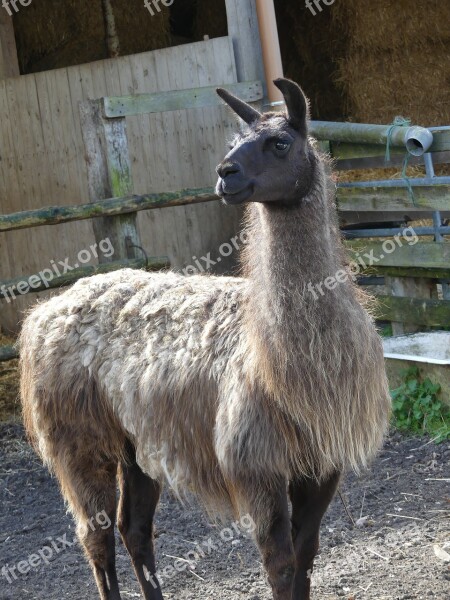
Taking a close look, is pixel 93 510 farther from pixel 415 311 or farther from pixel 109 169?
pixel 415 311

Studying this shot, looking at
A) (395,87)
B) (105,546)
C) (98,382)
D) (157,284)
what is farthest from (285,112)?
Answer: (395,87)

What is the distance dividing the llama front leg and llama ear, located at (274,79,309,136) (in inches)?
53.0

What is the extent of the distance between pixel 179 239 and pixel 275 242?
4.85m

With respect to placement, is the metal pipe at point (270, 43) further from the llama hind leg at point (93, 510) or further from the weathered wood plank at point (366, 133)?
the llama hind leg at point (93, 510)

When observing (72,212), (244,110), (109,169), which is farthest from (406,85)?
(244,110)

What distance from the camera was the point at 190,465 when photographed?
3850 millimetres

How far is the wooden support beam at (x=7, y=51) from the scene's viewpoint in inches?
344

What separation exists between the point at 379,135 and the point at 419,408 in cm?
192

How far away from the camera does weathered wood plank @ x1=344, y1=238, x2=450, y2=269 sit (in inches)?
252

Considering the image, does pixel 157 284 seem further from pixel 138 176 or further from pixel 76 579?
pixel 138 176

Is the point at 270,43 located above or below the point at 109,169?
above

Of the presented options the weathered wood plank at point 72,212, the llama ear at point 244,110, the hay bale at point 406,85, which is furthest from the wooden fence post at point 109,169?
the hay bale at point 406,85

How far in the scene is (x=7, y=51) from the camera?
8820mm

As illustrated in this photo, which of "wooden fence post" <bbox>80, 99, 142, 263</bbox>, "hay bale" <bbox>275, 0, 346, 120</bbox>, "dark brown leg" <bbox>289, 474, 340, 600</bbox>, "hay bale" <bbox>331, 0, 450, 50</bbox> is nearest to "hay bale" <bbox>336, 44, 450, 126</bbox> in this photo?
"hay bale" <bbox>331, 0, 450, 50</bbox>
